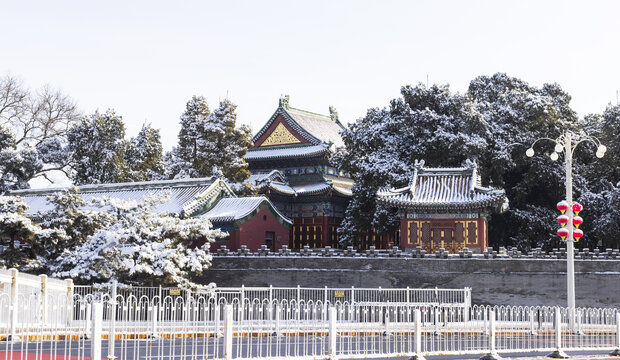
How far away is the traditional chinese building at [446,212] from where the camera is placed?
1450 inches

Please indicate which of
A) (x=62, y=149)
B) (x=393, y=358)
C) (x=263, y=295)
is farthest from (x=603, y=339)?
(x=62, y=149)

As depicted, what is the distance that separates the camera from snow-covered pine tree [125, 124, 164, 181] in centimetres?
5622

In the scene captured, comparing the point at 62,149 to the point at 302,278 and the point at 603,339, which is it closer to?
the point at 302,278

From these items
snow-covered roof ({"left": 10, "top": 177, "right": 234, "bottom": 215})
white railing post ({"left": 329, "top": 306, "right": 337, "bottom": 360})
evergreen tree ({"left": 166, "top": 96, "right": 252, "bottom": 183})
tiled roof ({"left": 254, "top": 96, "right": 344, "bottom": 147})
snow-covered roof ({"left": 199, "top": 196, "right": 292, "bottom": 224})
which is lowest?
white railing post ({"left": 329, "top": 306, "right": 337, "bottom": 360})

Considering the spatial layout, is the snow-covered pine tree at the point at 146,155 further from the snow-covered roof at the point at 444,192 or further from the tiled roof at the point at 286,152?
the snow-covered roof at the point at 444,192

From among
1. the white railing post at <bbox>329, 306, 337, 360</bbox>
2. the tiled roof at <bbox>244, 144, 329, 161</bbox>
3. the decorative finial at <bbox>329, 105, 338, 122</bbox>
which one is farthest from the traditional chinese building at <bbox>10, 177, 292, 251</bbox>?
the white railing post at <bbox>329, 306, 337, 360</bbox>

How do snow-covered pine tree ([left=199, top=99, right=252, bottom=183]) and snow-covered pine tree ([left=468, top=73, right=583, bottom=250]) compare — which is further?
snow-covered pine tree ([left=199, top=99, right=252, bottom=183])

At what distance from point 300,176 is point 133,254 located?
82.0 feet

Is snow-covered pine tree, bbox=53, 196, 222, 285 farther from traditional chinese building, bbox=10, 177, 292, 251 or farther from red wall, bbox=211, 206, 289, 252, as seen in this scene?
red wall, bbox=211, 206, 289, 252

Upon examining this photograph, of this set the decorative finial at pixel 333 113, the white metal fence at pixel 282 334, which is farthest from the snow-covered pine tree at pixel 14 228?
the decorative finial at pixel 333 113

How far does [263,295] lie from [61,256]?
7.54 m

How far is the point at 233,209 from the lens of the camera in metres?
40.9

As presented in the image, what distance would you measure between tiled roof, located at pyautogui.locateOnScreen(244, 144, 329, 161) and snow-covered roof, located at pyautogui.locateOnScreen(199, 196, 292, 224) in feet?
33.9

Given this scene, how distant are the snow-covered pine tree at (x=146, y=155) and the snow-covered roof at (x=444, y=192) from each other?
21672 millimetres
